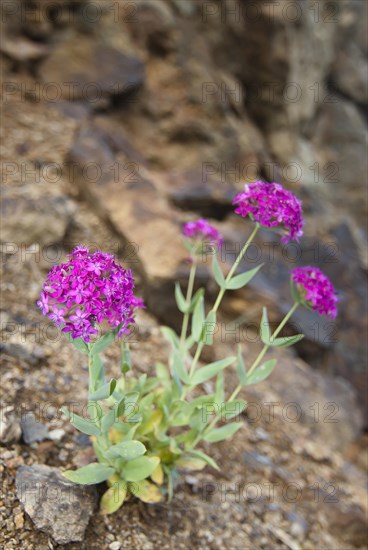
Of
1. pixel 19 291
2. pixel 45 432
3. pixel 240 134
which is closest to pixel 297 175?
pixel 240 134

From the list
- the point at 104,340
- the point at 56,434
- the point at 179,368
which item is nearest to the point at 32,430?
the point at 56,434

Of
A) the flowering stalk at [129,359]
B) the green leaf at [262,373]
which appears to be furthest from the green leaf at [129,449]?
the green leaf at [262,373]

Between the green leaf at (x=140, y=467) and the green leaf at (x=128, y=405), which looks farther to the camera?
the green leaf at (x=140, y=467)

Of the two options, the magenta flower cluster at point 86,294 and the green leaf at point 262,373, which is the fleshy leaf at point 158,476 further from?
the magenta flower cluster at point 86,294

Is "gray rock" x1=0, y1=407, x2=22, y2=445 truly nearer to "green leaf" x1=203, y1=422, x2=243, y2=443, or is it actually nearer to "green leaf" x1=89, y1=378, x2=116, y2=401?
"green leaf" x1=89, y1=378, x2=116, y2=401

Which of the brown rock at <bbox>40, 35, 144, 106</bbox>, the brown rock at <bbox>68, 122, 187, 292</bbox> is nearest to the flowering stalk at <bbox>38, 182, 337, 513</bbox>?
the brown rock at <bbox>68, 122, 187, 292</bbox>

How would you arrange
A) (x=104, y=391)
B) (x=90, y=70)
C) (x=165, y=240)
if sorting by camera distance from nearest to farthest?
(x=104, y=391), (x=165, y=240), (x=90, y=70)

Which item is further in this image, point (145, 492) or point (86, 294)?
point (145, 492)

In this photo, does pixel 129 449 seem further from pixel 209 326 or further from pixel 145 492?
pixel 209 326
